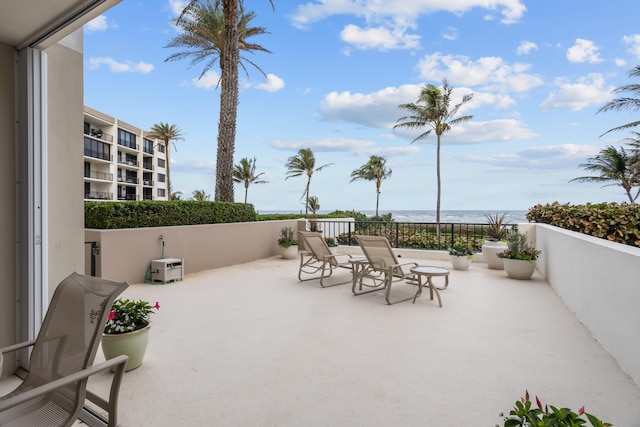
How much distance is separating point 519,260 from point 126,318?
6.09 meters

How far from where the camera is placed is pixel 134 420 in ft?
6.62

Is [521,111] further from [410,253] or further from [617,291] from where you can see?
[617,291]

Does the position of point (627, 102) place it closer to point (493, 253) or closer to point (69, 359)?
point (493, 253)

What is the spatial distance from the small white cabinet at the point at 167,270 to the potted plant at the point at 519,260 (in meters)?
5.92

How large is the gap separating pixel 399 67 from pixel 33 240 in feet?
47.4

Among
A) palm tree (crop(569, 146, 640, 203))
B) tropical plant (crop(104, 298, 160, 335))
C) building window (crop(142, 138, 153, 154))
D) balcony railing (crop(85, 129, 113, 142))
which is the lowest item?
tropical plant (crop(104, 298, 160, 335))

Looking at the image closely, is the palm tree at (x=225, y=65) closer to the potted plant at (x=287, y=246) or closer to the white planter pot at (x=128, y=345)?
the potted plant at (x=287, y=246)

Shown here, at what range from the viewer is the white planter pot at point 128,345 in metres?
2.58

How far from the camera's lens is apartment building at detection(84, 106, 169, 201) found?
104ft

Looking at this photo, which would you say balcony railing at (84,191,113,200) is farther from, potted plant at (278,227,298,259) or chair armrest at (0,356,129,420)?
chair armrest at (0,356,129,420)

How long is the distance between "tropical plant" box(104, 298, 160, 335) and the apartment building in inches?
1054

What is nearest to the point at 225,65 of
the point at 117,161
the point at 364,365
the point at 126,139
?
the point at 364,365

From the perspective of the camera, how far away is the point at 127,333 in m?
2.61

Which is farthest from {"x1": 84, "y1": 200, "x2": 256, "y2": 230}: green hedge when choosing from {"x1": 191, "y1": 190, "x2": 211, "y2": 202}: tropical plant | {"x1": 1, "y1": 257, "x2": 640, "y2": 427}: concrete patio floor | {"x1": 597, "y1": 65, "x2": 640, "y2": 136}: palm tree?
{"x1": 191, "y1": 190, "x2": 211, "y2": 202}: tropical plant
